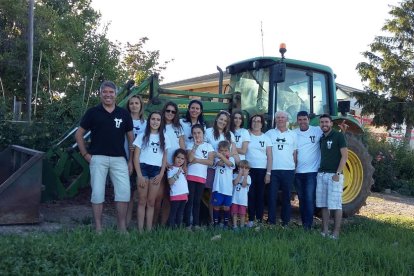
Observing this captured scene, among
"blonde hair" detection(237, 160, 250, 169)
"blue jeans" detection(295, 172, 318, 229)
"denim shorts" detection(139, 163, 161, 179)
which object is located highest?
"blonde hair" detection(237, 160, 250, 169)

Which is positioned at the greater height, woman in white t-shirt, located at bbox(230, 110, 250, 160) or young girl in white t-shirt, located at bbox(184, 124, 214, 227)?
woman in white t-shirt, located at bbox(230, 110, 250, 160)

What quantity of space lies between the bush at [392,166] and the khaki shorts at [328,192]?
28.3 ft

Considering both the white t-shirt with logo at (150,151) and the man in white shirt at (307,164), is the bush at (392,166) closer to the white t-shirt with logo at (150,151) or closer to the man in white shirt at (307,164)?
the man in white shirt at (307,164)

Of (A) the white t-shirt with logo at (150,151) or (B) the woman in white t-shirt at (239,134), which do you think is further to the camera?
(B) the woman in white t-shirt at (239,134)

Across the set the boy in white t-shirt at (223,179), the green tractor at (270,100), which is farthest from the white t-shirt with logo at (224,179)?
the green tractor at (270,100)

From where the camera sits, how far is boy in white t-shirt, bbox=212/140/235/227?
634cm

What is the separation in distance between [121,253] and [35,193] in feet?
7.81

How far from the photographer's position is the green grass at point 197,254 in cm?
399

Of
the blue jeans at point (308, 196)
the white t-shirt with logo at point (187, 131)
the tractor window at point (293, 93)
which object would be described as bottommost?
the blue jeans at point (308, 196)

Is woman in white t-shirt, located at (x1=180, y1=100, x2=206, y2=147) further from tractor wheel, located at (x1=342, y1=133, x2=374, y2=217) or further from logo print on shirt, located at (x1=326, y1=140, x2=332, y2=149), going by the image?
tractor wheel, located at (x1=342, y1=133, x2=374, y2=217)

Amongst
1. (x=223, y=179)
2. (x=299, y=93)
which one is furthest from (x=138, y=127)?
(x=299, y=93)

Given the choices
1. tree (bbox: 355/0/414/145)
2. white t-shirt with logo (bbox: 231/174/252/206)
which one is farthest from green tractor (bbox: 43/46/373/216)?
tree (bbox: 355/0/414/145)

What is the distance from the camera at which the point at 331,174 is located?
655 cm

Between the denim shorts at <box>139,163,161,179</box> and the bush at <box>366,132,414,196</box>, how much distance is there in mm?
10314
